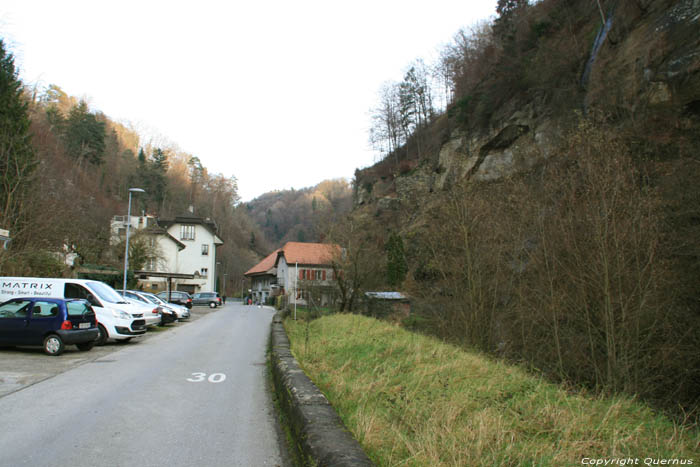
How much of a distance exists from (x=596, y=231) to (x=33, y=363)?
13.3m

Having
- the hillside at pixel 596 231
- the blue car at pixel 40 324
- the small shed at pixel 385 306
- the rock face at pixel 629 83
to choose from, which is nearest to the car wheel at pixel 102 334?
the blue car at pixel 40 324

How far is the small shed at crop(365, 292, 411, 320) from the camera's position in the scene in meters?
25.3

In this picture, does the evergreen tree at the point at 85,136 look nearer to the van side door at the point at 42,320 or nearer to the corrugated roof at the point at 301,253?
the corrugated roof at the point at 301,253

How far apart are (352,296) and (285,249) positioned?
35.7 meters

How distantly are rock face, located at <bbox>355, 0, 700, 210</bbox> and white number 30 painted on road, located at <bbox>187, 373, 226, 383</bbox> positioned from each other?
36.0 ft

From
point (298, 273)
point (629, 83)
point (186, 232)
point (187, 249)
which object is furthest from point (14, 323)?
point (186, 232)

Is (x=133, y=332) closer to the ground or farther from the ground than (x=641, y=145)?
closer to the ground

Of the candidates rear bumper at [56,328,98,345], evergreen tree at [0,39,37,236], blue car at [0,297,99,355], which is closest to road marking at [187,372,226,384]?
rear bumper at [56,328,98,345]

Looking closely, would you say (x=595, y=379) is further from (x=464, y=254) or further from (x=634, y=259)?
(x=464, y=254)

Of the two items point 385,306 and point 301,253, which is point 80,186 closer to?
point 301,253

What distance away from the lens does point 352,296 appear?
2700 centimetres

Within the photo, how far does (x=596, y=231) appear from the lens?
1013cm

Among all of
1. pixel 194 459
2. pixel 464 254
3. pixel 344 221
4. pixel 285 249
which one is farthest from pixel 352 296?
pixel 285 249

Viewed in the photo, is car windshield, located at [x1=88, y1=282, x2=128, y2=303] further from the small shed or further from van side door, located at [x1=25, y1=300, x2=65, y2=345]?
the small shed
